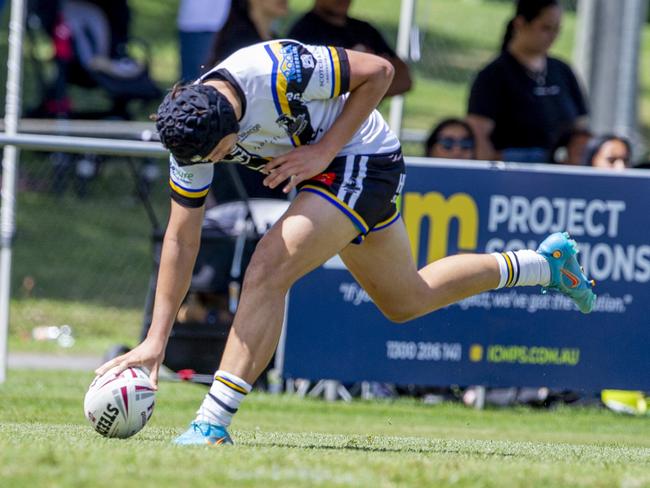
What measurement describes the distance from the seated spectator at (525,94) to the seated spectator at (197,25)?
2.52 m

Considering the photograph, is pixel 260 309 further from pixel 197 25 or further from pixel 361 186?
pixel 197 25

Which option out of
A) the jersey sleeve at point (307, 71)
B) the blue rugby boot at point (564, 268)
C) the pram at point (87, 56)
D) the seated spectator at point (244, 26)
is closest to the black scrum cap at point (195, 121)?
the jersey sleeve at point (307, 71)

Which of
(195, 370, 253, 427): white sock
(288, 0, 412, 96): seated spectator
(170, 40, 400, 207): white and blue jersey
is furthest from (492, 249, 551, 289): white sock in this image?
(288, 0, 412, 96): seated spectator

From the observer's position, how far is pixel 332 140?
223 inches

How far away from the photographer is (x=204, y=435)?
5301mm

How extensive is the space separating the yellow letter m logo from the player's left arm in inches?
116

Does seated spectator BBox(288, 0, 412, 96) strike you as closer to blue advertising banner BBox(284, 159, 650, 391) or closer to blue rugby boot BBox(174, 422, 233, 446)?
blue advertising banner BBox(284, 159, 650, 391)

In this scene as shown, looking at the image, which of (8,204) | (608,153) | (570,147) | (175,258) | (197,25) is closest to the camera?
(175,258)

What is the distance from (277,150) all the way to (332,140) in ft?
0.86

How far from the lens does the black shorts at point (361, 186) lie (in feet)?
18.6

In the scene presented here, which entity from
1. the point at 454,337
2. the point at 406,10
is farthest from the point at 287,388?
the point at 406,10

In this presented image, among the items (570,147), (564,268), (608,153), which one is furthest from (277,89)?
(570,147)

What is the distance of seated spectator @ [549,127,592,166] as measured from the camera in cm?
992

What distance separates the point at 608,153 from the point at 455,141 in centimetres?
108
